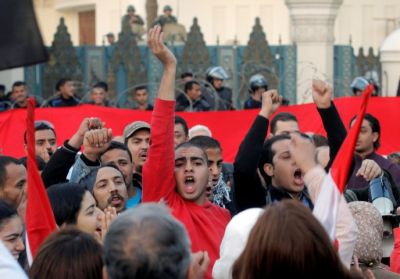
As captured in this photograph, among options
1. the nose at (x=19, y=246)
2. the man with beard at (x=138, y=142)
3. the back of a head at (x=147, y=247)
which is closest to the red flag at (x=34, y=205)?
the nose at (x=19, y=246)

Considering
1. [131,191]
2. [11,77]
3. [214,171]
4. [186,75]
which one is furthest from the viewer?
[11,77]

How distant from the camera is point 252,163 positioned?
22.9 feet

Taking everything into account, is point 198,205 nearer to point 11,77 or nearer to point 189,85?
point 189,85

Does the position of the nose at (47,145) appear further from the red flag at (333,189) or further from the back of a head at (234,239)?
the red flag at (333,189)

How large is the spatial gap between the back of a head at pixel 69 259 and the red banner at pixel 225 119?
750 cm

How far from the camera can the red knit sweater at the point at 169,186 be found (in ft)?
21.3

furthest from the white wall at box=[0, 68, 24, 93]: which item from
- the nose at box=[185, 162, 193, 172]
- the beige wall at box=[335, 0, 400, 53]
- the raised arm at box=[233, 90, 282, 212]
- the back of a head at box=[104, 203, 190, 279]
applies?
the back of a head at box=[104, 203, 190, 279]

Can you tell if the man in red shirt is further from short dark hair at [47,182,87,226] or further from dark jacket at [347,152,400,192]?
dark jacket at [347,152,400,192]

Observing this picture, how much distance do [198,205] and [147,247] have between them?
7.90 ft

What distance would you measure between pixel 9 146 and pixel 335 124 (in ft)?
19.4

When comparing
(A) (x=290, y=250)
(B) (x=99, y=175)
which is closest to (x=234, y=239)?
(A) (x=290, y=250)

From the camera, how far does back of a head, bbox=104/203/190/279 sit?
4336 millimetres

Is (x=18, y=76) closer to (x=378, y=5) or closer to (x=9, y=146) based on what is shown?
(x=9, y=146)

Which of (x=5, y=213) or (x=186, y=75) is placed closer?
(x=5, y=213)
